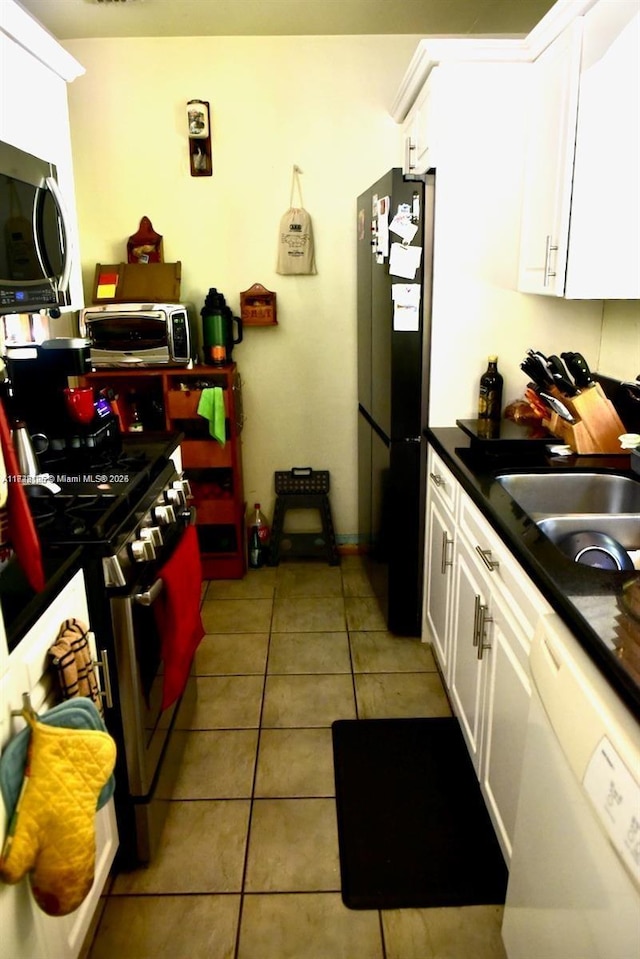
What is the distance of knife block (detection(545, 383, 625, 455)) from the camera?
211 cm

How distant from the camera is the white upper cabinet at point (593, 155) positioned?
1786mm

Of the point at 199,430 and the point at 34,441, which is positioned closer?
the point at 34,441

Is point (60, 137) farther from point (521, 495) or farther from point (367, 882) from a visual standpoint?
point (367, 882)

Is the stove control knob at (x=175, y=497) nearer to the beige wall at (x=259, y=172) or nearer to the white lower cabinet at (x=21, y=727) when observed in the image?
the white lower cabinet at (x=21, y=727)

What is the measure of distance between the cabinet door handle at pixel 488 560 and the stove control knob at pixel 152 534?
0.83 metres

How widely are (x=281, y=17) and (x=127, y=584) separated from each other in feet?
8.71

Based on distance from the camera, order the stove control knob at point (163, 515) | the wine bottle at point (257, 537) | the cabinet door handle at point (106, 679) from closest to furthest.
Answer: the cabinet door handle at point (106, 679)
the stove control knob at point (163, 515)
the wine bottle at point (257, 537)

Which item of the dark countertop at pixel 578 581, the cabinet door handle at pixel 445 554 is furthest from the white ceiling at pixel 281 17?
→ the cabinet door handle at pixel 445 554

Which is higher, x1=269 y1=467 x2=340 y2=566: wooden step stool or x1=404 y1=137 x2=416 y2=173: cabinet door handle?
x1=404 y1=137 x2=416 y2=173: cabinet door handle

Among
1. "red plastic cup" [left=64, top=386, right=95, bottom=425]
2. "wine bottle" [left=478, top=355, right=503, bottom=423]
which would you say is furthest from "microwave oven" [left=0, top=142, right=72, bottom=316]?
"wine bottle" [left=478, top=355, right=503, bottom=423]

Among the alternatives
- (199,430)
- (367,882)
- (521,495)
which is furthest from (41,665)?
(199,430)

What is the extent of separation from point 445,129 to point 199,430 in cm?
177

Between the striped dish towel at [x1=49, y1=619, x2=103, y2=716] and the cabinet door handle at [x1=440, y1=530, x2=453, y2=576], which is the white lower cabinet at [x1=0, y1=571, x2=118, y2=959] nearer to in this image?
the striped dish towel at [x1=49, y1=619, x2=103, y2=716]

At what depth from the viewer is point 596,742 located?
90 cm
